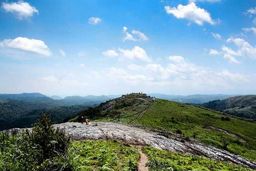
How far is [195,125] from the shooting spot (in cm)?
8869

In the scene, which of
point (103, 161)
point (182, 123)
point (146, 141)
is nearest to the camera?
point (103, 161)

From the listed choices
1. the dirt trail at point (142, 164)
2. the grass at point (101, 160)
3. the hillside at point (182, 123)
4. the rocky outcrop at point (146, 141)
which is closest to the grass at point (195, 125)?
the hillside at point (182, 123)

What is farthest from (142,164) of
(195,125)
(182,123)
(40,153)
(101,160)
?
(195,125)

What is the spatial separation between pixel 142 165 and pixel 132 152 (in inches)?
249

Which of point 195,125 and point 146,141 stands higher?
point 146,141

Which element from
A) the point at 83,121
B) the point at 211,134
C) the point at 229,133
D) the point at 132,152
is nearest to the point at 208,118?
the point at 229,133

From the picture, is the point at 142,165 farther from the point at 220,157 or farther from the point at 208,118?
the point at 208,118

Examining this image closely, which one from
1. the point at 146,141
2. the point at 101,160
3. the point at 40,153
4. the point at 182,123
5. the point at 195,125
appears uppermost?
the point at 40,153

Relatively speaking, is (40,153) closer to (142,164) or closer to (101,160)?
(101,160)

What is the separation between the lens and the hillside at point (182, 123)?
243 ft

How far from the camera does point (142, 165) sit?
32312 mm

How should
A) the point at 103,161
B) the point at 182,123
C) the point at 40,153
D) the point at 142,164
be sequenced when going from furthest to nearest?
the point at 182,123, the point at 142,164, the point at 103,161, the point at 40,153

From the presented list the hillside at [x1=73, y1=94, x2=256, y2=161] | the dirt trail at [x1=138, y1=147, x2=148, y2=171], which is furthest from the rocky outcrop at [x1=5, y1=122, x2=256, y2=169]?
the dirt trail at [x1=138, y1=147, x2=148, y2=171]

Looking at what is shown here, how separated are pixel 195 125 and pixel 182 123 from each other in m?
3.29
